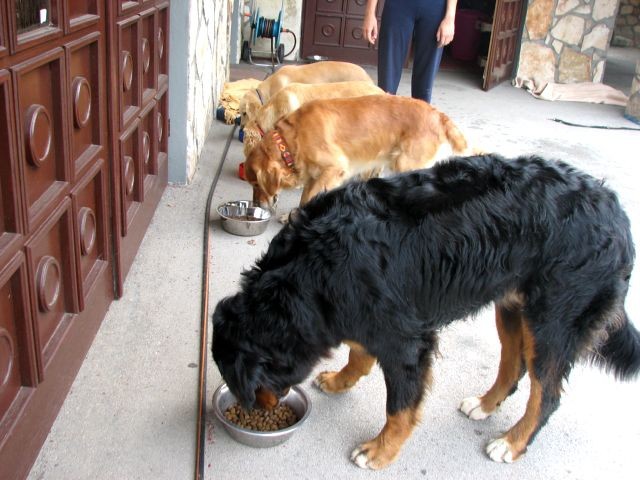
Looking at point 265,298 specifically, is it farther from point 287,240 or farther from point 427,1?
point 427,1

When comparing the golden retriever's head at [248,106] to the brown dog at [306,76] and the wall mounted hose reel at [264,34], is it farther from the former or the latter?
the wall mounted hose reel at [264,34]

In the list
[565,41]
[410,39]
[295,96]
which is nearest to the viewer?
[295,96]

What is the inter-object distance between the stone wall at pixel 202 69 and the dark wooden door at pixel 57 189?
3.88 ft

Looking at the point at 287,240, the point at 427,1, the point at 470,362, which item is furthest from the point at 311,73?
the point at 287,240

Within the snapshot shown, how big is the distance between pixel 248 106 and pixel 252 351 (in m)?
4.36

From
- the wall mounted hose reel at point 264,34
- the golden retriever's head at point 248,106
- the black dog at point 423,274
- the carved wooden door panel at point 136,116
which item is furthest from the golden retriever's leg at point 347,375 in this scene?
the wall mounted hose reel at point 264,34

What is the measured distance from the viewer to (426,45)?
5.33m

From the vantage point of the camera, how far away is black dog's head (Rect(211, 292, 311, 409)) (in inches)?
77.9

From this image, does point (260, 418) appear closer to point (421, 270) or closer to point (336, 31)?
point (421, 270)

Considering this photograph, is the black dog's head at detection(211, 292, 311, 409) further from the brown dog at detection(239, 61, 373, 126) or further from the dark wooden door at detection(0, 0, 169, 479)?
the brown dog at detection(239, 61, 373, 126)

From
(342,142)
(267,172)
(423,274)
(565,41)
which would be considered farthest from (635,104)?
(423,274)

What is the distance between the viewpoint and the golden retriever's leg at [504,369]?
244 cm

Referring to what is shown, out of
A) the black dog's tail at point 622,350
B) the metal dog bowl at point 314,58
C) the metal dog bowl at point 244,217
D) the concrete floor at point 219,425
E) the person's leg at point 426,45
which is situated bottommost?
the concrete floor at point 219,425

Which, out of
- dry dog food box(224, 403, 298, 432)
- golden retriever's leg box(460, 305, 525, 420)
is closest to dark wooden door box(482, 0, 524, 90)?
golden retriever's leg box(460, 305, 525, 420)
